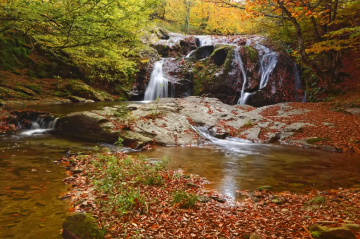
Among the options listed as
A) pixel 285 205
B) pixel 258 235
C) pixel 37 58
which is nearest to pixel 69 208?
pixel 258 235

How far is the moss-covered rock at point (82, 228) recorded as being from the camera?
2885mm

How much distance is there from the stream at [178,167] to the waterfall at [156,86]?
39.1ft

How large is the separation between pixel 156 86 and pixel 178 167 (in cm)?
1592

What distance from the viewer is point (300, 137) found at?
415 inches

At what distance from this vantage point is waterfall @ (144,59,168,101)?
21.3 m

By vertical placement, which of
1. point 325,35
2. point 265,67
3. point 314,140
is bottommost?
point 314,140

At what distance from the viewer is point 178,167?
6.54m

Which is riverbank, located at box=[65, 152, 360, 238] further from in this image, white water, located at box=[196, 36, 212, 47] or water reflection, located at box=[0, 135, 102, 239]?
white water, located at box=[196, 36, 212, 47]

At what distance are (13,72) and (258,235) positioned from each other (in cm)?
2066

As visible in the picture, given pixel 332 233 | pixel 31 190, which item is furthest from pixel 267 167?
pixel 31 190

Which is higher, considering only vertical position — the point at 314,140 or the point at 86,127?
the point at 86,127

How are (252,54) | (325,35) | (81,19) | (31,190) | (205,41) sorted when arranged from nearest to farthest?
(31,190)
(81,19)
(325,35)
(252,54)
(205,41)

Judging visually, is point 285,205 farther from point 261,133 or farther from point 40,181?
point 261,133

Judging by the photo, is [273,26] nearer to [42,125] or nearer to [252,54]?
Result: [252,54]
